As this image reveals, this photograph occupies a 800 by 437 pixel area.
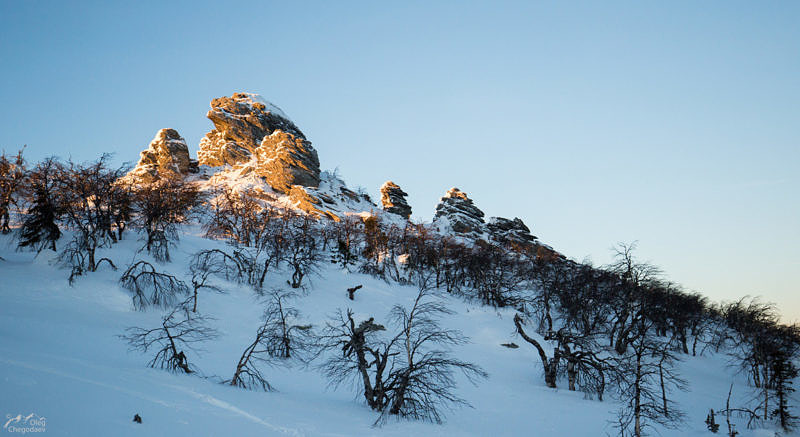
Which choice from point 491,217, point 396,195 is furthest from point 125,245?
point 491,217

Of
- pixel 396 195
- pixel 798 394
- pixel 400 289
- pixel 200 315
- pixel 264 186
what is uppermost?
pixel 396 195

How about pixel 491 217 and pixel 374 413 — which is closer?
pixel 374 413

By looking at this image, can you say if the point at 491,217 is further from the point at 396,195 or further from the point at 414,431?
the point at 414,431

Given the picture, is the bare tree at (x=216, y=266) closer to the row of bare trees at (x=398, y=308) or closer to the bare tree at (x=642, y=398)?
the row of bare trees at (x=398, y=308)

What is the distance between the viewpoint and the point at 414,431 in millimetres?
11352

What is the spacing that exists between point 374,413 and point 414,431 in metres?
2.04

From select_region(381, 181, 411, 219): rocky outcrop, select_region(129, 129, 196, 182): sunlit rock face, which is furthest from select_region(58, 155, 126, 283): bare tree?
select_region(381, 181, 411, 219): rocky outcrop

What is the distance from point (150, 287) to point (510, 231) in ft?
236

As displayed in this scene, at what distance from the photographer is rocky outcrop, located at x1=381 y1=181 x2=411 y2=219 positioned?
8725cm

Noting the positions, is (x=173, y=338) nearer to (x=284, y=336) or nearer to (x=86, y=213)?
(x=284, y=336)

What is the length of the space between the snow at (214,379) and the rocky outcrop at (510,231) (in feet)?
144

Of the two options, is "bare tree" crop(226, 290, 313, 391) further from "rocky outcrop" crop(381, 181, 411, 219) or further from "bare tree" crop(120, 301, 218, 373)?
"rocky outcrop" crop(381, 181, 411, 219)

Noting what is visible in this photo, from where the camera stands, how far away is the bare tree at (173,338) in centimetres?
1347

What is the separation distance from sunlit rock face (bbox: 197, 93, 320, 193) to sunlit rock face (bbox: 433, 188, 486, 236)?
3129 cm
